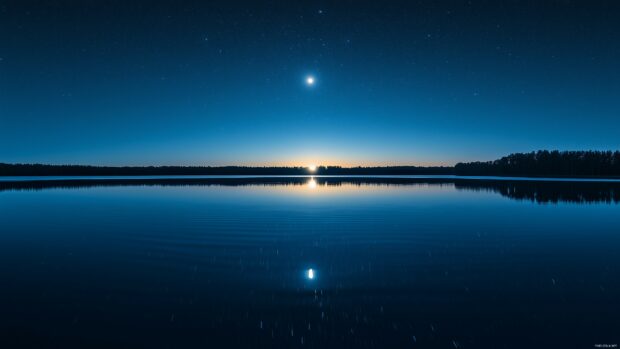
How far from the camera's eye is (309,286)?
1132 centimetres

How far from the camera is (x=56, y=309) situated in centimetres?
943

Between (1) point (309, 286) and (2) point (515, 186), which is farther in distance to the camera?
(2) point (515, 186)

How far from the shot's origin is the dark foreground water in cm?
808

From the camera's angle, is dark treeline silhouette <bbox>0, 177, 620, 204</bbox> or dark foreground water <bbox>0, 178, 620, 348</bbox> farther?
dark treeline silhouette <bbox>0, 177, 620, 204</bbox>

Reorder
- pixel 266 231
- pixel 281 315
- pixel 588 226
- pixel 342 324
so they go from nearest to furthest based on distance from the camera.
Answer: pixel 342 324 < pixel 281 315 < pixel 266 231 < pixel 588 226

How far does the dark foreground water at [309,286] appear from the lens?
26.5 ft

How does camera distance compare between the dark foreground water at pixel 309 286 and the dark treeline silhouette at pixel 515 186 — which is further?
the dark treeline silhouette at pixel 515 186

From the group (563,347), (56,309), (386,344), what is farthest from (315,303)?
(56,309)

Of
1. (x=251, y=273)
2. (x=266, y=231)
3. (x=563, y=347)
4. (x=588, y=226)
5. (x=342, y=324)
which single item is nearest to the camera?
(x=563, y=347)

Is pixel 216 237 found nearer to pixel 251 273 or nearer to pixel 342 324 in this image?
pixel 251 273

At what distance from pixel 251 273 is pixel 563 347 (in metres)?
8.43

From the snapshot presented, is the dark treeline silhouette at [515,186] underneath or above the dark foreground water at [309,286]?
above

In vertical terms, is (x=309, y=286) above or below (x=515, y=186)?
below

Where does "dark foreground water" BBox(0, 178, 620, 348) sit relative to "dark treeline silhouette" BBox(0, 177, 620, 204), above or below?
below
